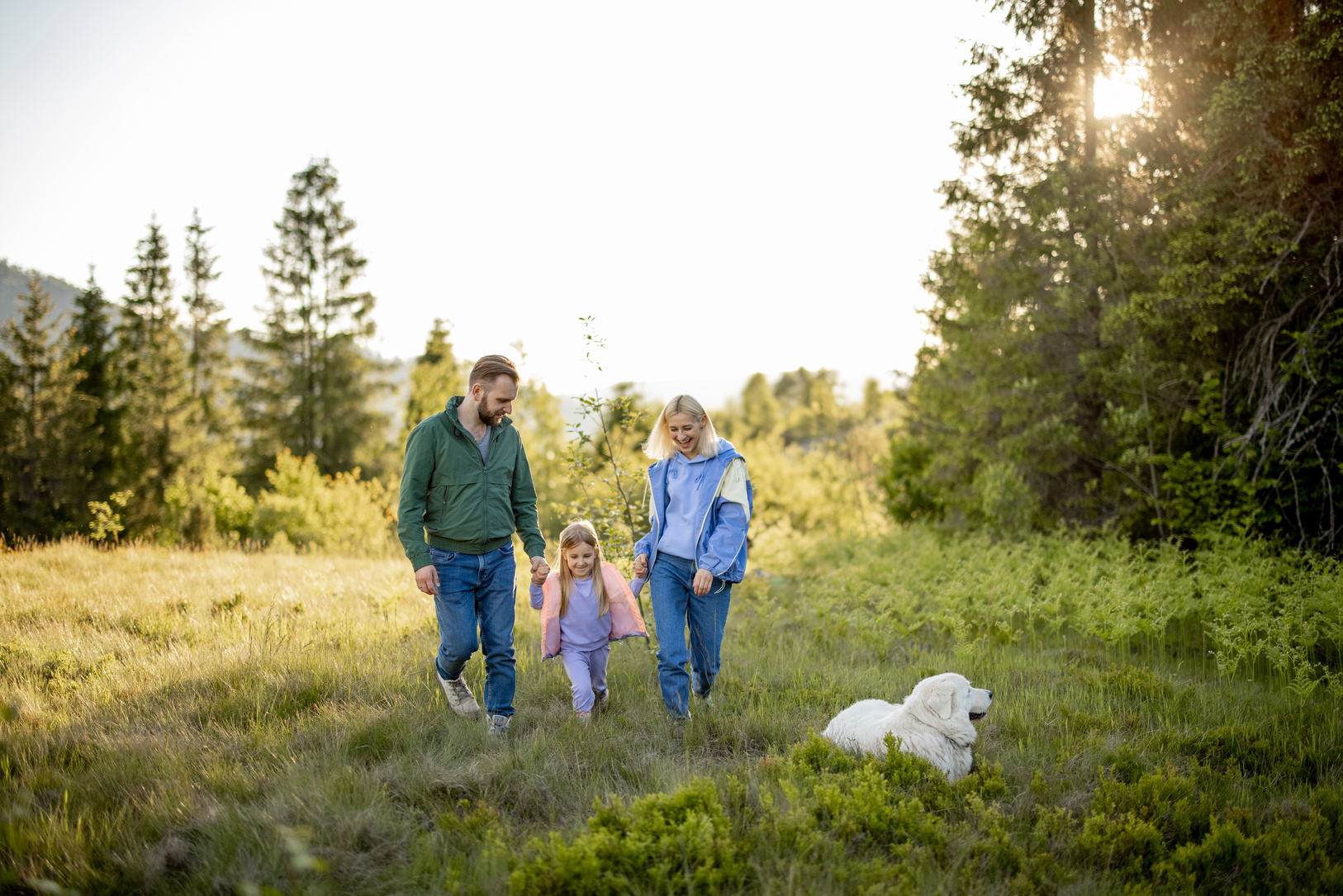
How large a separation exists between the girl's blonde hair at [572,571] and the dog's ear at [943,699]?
2.18 metres

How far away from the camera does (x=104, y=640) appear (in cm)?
565

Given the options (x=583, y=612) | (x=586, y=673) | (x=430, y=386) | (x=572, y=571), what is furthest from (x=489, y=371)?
(x=430, y=386)

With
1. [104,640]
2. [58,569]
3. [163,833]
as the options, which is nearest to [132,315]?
[58,569]

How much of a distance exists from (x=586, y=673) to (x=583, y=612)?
41 cm

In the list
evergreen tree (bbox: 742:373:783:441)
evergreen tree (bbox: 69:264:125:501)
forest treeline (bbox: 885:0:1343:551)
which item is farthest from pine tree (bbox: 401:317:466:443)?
evergreen tree (bbox: 742:373:783:441)

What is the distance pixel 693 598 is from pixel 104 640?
194 inches

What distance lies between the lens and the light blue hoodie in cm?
441

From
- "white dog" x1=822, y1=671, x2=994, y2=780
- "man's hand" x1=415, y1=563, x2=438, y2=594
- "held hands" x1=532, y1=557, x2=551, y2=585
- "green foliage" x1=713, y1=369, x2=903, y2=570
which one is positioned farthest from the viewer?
"green foliage" x1=713, y1=369, x2=903, y2=570

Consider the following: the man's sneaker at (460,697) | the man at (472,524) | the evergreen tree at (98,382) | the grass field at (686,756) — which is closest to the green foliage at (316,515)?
the grass field at (686,756)

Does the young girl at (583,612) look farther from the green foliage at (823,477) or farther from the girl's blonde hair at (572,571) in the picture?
the green foliage at (823,477)

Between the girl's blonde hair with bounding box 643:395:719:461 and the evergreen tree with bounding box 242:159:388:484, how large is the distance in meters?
27.9

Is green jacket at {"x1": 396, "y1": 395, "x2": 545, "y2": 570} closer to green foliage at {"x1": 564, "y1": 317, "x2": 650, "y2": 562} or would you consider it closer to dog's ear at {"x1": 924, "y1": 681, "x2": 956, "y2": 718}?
green foliage at {"x1": 564, "y1": 317, "x2": 650, "y2": 562}

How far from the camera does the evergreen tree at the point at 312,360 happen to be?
96.3 ft

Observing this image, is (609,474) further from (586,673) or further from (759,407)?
(759,407)
